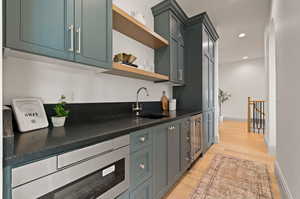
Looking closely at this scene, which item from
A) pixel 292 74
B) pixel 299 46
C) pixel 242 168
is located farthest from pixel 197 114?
pixel 299 46

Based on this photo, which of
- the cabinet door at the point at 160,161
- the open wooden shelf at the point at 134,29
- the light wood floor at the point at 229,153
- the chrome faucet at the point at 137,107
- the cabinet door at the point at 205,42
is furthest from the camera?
the cabinet door at the point at 205,42

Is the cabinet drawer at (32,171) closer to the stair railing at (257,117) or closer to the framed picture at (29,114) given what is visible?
the framed picture at (29,114)

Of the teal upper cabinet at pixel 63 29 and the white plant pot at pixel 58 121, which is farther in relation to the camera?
the white plant pot at pixel 58 121

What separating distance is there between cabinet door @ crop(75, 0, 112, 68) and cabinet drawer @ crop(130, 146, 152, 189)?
86cm

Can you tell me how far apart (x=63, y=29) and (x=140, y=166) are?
123 centimetres

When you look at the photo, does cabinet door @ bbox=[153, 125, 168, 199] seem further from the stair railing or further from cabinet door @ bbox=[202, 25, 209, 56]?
the stair railing

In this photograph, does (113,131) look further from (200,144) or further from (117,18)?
(200,144)

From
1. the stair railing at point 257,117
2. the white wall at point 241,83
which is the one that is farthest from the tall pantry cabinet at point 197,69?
the white wall at point 241,83

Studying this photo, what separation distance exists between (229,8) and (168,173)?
3506 millimetres

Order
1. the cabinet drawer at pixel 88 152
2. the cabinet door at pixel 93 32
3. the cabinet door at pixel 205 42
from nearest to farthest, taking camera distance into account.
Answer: the cabinet drawer at pixel 88 152
the cabinet door at pixel 93 32
the cabinet door at pixel 205 42

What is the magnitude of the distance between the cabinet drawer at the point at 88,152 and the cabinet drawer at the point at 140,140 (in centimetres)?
11

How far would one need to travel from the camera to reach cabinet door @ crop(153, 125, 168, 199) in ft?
4.40

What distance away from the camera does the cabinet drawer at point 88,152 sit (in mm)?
686

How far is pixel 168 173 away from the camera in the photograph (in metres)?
1.54
